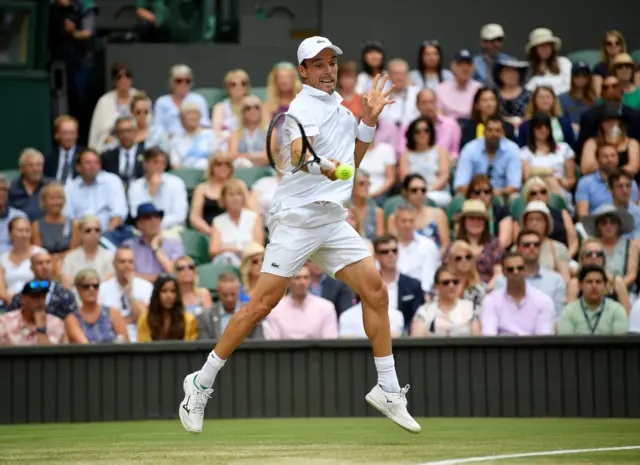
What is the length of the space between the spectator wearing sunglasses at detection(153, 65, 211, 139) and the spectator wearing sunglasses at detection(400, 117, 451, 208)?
2262 mm

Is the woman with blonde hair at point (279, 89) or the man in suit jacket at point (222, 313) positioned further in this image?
the woman with blonde hair at point (279, 89)

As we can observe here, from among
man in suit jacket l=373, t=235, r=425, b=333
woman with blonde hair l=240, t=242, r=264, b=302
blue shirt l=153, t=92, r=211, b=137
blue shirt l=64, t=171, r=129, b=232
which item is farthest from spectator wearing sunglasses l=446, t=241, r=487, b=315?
blue shirt l=153, t=92, r=211, b=137

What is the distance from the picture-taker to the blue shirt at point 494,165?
42.1ft

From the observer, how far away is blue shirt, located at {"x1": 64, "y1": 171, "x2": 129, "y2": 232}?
12984 millimetres

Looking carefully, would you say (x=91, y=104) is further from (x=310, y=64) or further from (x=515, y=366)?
(x=310, y=64)

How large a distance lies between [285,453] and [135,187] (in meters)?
6.71

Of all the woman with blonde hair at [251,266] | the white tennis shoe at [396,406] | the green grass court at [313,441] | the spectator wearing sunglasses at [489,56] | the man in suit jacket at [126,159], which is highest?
the spectator wearing sunglasses at [489,56]

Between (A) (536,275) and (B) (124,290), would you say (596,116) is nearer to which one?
(A) (536,275)

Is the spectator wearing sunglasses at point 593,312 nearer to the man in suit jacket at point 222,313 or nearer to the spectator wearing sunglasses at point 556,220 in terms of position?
the spectator wearing sunglasses at point 556,220

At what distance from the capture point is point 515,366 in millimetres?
9953

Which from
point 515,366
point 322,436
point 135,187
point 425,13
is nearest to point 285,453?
point 322,436

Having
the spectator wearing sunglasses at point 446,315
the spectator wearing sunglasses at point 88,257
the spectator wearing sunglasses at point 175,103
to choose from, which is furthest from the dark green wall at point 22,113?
the spectator wearing sunglasses at point 446,315

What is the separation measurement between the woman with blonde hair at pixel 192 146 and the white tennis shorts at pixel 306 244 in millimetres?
6575

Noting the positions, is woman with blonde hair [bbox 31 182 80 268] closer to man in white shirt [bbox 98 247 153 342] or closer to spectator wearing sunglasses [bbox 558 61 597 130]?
man in white shirt [bbox 98 247 153 342]
